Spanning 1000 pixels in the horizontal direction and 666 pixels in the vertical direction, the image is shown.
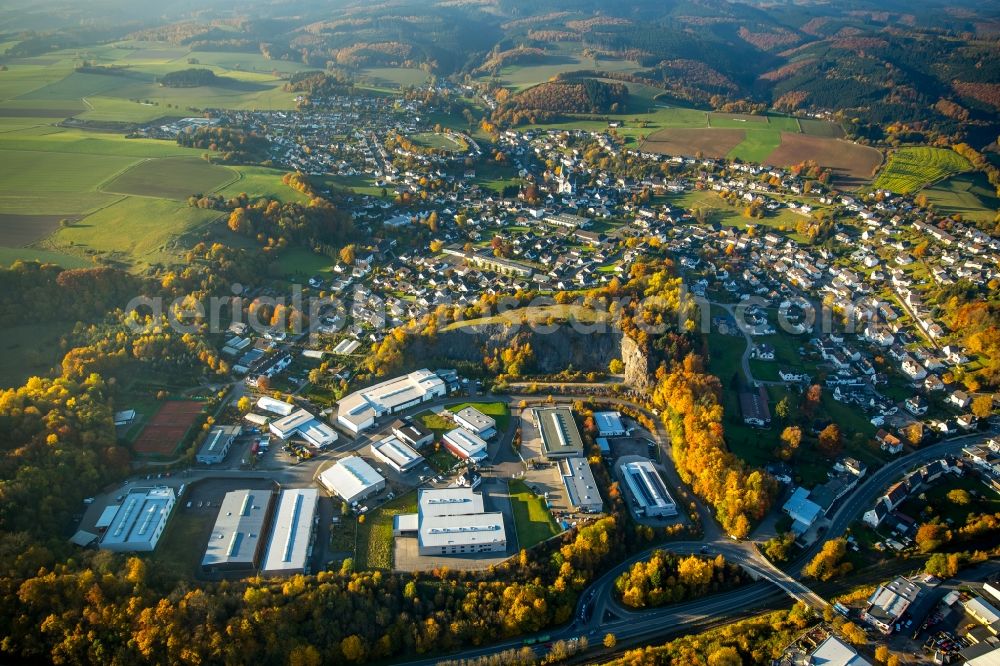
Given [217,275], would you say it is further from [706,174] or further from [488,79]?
[488,79]

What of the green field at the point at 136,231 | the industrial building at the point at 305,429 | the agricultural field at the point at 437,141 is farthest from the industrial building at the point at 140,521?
the agricultural field at the point at 437,141

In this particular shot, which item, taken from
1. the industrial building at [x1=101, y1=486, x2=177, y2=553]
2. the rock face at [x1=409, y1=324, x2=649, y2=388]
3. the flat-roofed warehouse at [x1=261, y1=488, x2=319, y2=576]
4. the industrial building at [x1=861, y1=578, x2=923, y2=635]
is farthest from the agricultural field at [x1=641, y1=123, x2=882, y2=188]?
the industrial building at [x1=101, y1=486, x2=177, y2=553]

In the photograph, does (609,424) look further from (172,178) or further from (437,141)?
(437,141)

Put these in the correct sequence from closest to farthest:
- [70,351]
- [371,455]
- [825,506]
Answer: [825,506]
[371,455]
[70,351]

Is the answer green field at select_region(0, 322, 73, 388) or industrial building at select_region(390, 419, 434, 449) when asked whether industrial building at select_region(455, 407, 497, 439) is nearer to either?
industrial building at select_region(390, 419, 434, 449)

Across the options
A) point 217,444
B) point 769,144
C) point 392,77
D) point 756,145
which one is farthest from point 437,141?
point 217,444

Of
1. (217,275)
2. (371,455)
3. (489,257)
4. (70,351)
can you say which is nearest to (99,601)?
(371,455)
